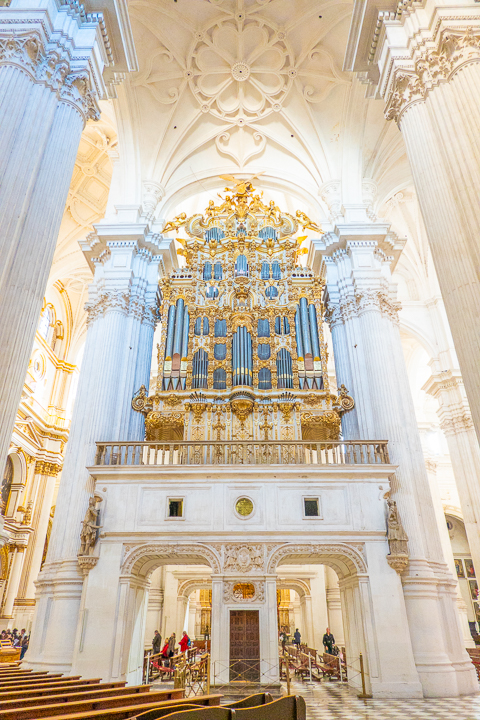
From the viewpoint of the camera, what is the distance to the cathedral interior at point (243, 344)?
332 inches

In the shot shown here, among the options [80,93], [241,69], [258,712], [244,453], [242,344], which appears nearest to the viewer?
[258,712]

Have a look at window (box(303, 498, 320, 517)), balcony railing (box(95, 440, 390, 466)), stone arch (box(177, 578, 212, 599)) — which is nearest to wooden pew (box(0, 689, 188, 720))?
window (box(303, 498, 320, 517))

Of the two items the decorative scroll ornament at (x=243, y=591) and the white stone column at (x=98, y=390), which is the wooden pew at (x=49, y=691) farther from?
the white stone column at (x=98, y=390)

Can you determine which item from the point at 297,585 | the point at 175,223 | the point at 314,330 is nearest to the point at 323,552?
the point at 314,330

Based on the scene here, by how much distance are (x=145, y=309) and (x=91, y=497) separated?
7236mm

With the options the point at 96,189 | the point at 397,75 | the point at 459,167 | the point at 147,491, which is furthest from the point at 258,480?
the point at 96,189

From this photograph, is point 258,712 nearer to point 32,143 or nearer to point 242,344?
point 32,143

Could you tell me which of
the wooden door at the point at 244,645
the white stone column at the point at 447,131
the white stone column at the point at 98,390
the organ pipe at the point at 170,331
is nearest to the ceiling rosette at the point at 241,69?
the white stone column at the point at 98,390

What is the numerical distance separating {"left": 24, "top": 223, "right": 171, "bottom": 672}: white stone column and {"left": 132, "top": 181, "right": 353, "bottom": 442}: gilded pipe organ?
2.78 feet

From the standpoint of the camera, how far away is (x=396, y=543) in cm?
1091

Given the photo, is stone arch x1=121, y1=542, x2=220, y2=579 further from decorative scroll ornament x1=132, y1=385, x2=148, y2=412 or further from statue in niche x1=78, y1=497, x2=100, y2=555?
decorative scroll ornament x1=132, y1=385, x2=148, y2=412

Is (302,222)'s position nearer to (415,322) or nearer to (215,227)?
(215,227)

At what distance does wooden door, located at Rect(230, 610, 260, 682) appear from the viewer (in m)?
10.4

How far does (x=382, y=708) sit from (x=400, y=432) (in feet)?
21.3
